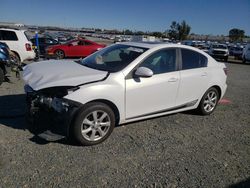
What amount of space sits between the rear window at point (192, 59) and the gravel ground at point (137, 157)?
1178mm

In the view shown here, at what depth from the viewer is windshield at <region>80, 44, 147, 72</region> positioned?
Answer: 455cm

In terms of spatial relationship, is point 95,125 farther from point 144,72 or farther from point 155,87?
point 155,87

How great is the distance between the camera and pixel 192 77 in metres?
5.25

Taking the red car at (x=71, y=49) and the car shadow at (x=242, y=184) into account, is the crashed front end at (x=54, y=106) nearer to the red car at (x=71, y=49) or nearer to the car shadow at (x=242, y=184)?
the car shadow at (x=242, y=184)

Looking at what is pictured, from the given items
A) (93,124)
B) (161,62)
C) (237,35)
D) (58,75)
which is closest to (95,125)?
(93,124)

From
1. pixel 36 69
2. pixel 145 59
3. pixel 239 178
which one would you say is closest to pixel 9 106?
pixel 36 69

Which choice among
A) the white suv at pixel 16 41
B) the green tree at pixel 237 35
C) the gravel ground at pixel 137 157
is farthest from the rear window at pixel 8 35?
the green tree at pixel 237 35

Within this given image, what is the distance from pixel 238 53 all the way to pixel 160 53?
87.6 ft

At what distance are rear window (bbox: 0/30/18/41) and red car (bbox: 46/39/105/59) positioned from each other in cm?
510

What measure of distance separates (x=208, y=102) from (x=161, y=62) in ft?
5.70

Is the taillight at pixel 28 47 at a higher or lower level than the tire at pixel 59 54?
higher

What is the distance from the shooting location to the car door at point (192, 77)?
16.8ft

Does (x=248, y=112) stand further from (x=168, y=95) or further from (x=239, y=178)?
(x=239, y=178)

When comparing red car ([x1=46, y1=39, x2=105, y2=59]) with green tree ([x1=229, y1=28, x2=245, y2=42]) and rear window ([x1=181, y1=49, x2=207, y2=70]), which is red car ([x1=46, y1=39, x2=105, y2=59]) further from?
green tree ([x1=229, y1=28, x2=245, y2=42])
